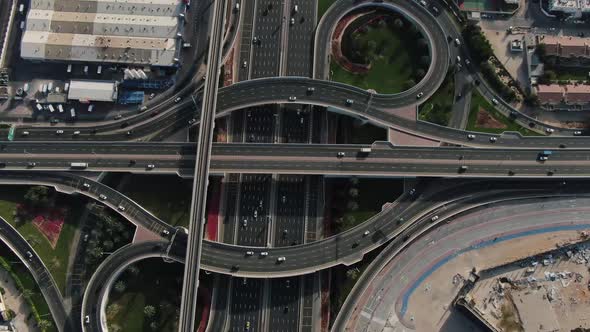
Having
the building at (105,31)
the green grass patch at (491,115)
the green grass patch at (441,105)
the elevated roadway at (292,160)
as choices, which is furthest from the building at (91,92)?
the green grass patch at (491,115)

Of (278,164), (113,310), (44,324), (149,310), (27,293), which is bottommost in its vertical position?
(44,324)

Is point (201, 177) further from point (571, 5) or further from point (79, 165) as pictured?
point (571, 5)

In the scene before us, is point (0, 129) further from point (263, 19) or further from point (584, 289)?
point (584, 289)

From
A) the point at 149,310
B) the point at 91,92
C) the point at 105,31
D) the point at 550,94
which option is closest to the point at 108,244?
the point at 149,310

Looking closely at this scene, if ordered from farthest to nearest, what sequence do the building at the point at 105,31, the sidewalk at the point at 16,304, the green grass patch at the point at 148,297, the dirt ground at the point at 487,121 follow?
the dirt ground at the point at 487,121, the building at the point at 105,31, the sidewalk at the point at 16,304, the green grass patch at the point at 148,297

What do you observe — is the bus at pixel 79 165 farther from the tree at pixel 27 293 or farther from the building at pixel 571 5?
the building at pixel 571 5

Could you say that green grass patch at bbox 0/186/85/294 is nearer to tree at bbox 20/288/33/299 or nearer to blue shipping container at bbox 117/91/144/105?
tree at bbox 20/288/33/299
